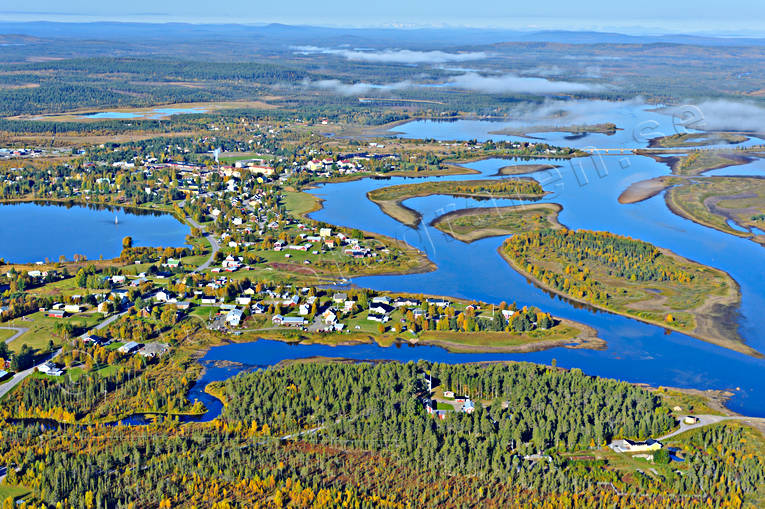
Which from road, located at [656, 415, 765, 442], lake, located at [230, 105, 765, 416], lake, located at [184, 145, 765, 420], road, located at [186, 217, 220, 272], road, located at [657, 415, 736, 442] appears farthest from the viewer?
road, located at [186, 217, 220, 272]

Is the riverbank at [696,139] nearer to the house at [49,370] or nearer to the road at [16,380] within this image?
the house at [49,370]

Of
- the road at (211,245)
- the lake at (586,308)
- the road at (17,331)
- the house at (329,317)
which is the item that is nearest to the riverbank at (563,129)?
the lake at (586,308)

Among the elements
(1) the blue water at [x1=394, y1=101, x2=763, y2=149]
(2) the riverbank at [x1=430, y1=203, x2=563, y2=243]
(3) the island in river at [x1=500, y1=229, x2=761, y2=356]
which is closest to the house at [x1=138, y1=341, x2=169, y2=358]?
(3) the island in river at [x1=500, y1=229, x2=761, y2=356]

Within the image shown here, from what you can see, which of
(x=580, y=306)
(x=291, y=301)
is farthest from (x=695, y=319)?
(x=291, y=301)

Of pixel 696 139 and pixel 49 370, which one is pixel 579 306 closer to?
pixel 49 370

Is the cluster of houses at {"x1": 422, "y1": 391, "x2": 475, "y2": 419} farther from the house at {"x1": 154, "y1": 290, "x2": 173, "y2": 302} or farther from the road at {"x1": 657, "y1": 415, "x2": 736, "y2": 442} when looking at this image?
the house at {"x1": 154, "y1": 290, "x2": 173, "y2": 302}
